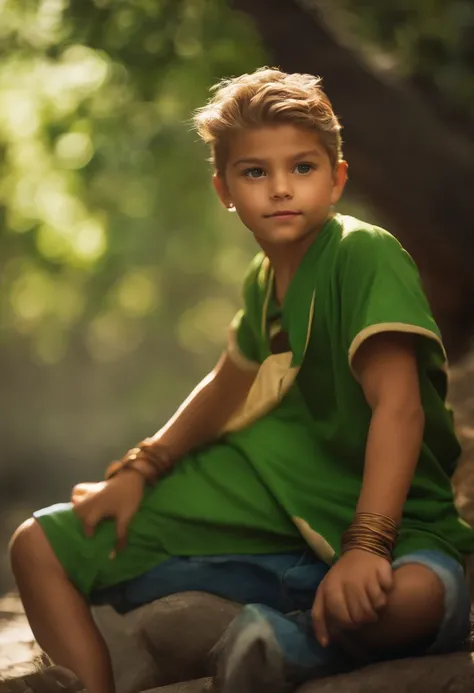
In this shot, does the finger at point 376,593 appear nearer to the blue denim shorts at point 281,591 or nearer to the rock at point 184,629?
the blue denim shorts at point 281,591

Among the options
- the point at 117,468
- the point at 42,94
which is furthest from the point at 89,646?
the point at 42,94

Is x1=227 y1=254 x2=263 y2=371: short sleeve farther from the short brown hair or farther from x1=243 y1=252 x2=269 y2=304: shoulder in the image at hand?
the short brown hair

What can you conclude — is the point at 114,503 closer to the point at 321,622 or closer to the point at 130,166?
the point at 321,622

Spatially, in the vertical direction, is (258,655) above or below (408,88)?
below

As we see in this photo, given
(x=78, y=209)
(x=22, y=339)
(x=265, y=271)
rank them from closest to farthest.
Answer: (x=265, y=271) → (x=78, y=209) → (x=22, y=339)

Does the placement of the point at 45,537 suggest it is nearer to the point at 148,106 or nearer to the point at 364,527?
the point at 364,527

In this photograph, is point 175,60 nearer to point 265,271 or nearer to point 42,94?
point 42,94

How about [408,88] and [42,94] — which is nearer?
[408,88]

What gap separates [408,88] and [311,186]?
289cm

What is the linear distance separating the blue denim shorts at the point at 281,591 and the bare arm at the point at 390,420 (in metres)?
0.13

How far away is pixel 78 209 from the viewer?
7.62 meters

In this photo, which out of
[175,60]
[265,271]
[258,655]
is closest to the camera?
[258,655]

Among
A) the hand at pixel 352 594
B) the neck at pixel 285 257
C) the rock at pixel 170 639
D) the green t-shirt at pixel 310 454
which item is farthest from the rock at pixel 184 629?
the neck at pixel 285 257

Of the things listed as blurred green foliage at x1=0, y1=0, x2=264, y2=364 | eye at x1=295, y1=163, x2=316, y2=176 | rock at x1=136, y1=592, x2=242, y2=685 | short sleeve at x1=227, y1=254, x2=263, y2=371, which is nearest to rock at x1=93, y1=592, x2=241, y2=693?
rock at x1=136, y1=592, x2=242, y2=685
